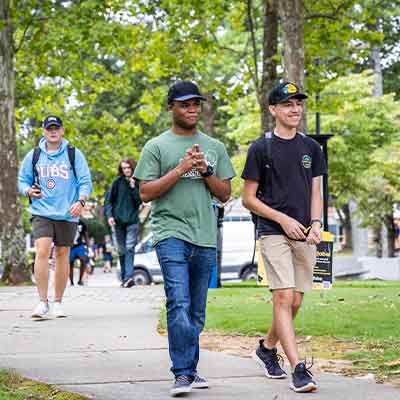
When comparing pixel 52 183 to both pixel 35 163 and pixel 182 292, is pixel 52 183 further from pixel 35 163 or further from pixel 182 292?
pixel 182 292

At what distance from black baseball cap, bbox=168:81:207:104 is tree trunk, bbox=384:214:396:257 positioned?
3470 centimetres

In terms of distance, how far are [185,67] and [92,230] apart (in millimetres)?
29761

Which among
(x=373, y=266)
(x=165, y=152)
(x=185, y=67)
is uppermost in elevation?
(x=185, y=67)

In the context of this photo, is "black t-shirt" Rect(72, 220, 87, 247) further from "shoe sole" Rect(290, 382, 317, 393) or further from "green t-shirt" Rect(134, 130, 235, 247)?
"shoe sole" Rect(290, 382, 317, 393)

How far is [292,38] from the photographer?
56.5 feet

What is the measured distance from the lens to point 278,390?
20.1 ft

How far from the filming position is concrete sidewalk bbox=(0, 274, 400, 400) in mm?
6023

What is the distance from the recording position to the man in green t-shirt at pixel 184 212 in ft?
20.0

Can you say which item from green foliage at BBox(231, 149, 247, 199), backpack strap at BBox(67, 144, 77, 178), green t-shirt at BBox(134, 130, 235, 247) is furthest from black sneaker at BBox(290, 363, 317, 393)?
backpack strap at BBox(67, 144, 77, 178)

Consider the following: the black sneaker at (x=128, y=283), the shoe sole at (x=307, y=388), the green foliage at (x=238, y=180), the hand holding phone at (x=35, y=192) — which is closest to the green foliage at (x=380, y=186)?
the green foliage at (x=238, y=180)

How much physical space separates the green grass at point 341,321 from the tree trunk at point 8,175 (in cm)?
645

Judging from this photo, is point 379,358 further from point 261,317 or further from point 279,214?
point 261,317

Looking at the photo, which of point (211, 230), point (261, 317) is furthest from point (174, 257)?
point (261, 317)

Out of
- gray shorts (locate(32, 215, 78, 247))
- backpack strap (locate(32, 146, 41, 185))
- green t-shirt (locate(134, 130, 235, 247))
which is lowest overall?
gray shorts (locate(32, 215, 78, 247))
